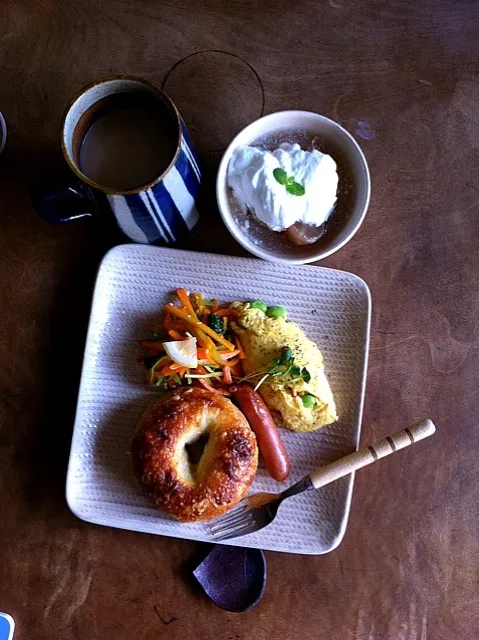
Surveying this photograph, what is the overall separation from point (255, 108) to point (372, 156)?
33 cm

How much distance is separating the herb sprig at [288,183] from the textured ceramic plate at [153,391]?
22cm

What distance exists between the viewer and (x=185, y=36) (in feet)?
5.57

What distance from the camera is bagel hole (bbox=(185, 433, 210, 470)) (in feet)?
5.24

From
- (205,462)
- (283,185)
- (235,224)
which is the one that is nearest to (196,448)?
(205,462)

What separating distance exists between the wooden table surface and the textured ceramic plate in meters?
0.09

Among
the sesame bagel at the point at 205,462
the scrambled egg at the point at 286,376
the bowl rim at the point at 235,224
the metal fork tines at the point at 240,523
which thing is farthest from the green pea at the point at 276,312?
the metal fork tines at the point at 240,523

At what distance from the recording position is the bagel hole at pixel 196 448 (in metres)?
1.60

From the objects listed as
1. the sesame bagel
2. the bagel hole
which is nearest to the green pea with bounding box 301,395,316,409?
the sesame bagel

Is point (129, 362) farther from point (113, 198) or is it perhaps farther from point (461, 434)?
point (461, 434)

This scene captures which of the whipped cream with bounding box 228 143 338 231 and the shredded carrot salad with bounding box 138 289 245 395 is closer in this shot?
the whipped cream with bounding box 228 143 338 231

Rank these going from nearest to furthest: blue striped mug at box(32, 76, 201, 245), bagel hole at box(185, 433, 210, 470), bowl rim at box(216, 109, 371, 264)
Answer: blue striped mug at box(32, 76, 201, 245) → bowl rim at box(216, 109, 371, 264) → bagel hole at box(185, 433, 210, 470)

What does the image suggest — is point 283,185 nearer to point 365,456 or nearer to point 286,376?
point 286,376

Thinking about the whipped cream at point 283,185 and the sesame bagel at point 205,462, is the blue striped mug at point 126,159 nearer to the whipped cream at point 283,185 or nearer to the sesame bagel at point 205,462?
the whipped cream at point 283,185

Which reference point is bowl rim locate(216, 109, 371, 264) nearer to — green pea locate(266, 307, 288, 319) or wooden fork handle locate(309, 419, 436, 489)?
green pea locate(266, 307, 288, 319)
